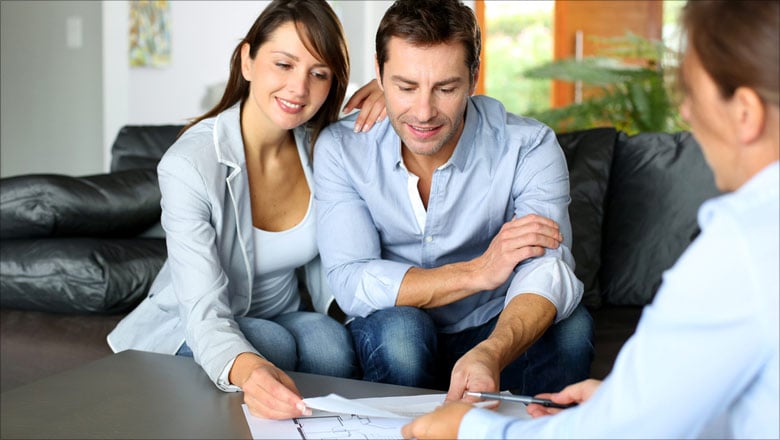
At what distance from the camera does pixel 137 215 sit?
254cm

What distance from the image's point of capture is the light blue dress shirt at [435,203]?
1.78 meters

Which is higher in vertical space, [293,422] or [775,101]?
[775,101]

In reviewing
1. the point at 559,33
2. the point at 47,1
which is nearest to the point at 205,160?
the point at 47,1

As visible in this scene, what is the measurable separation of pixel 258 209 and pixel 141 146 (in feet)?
4.54

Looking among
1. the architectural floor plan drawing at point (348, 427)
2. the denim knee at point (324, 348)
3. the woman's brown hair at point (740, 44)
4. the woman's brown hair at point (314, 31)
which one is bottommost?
the denim knee at point (324, 348)

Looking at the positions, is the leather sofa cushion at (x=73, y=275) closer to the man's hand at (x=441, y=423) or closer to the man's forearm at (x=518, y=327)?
the man's forearm at (x=518, y=327)

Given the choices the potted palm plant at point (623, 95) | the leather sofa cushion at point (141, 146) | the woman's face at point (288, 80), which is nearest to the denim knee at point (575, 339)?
the woman's face at point (288, 80)

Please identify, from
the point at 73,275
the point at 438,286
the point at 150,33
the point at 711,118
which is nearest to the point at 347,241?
the point at 438,286

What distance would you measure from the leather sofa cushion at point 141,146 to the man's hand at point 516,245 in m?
1.77

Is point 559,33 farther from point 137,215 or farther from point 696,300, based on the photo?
point 696,300

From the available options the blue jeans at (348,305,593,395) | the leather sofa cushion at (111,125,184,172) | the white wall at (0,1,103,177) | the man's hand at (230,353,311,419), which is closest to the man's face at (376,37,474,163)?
the blue jeans at (348,305,593,395)

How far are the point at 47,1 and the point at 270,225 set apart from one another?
3.47 m

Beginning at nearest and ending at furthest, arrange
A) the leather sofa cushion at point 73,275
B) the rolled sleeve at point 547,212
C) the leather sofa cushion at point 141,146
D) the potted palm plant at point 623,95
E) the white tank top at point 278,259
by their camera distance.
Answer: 1. the rolled sleeve at point 547,212
2. the white tank top at point 278,259
3. the leather sofa cushion at point 73,275
4. the leather sofa cushion at point 141,146
5. the potted palm plant at point 623,95

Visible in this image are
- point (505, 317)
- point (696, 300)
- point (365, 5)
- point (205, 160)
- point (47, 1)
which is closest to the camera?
point (696, 300)
